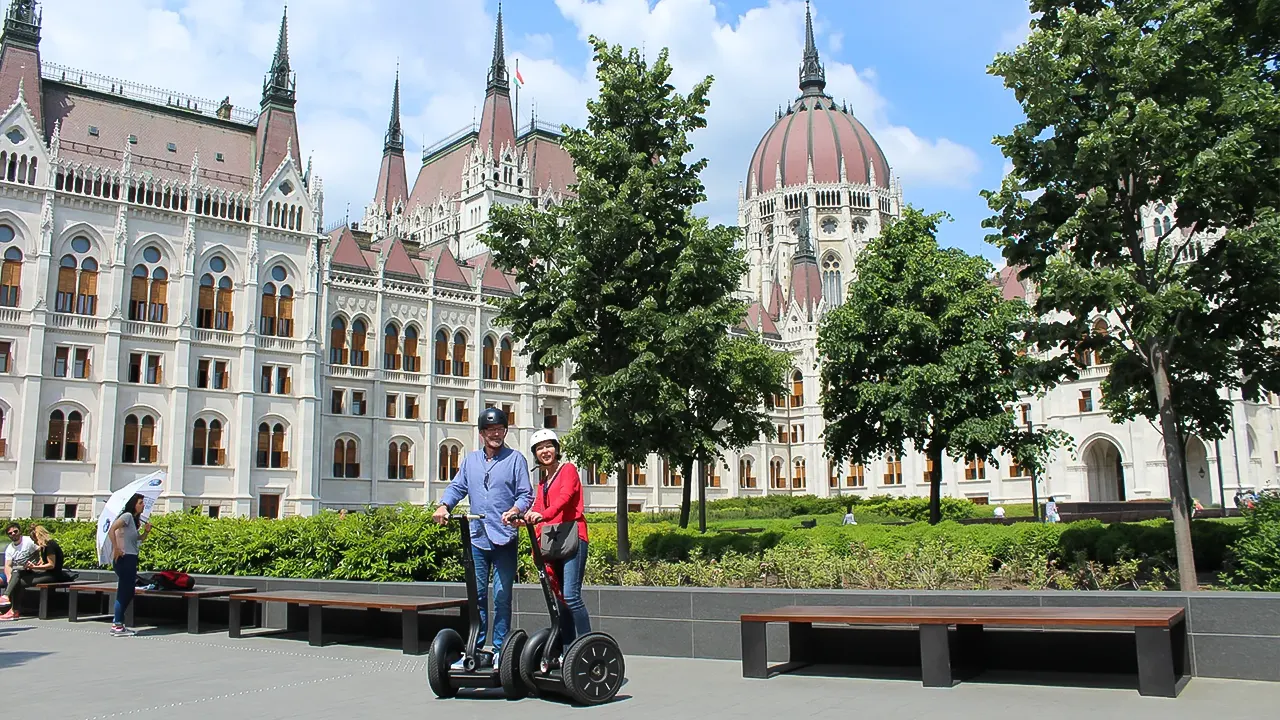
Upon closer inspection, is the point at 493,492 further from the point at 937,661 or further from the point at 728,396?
the point at 728,396

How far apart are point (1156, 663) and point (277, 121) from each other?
59553 millimetres

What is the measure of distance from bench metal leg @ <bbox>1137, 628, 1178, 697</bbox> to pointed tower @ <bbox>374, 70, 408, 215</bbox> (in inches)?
3799

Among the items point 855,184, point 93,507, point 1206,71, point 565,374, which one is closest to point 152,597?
point 1206,71

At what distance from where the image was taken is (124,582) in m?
14.8

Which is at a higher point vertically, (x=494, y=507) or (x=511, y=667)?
(x=494, y=507)

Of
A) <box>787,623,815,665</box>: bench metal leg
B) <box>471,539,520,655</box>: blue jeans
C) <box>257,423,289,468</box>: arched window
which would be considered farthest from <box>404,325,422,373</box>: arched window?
<box>471,539,520,655</box>: blue jeans

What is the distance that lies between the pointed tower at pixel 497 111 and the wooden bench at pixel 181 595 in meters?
69.9

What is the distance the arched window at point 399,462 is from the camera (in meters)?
59.8

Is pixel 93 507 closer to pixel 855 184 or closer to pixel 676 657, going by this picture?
pixel 676 657

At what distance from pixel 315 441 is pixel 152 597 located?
40.2 m

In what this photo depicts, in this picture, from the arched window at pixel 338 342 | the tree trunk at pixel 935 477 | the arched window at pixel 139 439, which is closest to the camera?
the tree trunk at pixel 935 477

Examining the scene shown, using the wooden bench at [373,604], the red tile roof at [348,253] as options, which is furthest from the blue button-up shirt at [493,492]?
the red tile roof at [348,253]

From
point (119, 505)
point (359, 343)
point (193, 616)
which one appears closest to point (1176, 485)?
point (193, 616)

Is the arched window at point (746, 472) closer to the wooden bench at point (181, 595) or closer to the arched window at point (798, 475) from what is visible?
the arched window at point (798, 475)
